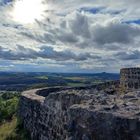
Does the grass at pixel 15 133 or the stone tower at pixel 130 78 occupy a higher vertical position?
the stone tower at pixel 130 78

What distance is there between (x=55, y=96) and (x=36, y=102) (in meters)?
2.83

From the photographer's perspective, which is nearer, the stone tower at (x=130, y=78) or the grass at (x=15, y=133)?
the grass at (x=15, y=133)

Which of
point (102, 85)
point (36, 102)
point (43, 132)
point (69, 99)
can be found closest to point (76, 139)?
point (69, 99)

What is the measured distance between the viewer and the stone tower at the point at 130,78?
71.3ft

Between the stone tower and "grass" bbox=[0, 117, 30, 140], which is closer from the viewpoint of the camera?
"grass" bbox=[0, 117, 30, 140]

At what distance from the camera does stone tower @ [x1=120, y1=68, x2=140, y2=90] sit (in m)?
21.7

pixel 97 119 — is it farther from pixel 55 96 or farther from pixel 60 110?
pixel 55 96

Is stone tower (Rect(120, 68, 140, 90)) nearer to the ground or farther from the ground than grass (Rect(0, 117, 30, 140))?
farther from the ground

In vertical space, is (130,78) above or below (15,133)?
above

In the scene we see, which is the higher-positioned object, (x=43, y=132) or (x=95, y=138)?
(x=95, y=138)

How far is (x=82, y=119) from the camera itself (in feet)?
23.7

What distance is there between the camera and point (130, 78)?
22750mm

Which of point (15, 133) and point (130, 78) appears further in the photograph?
point (130, 78)

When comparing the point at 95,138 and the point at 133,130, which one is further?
the point at 95,138
